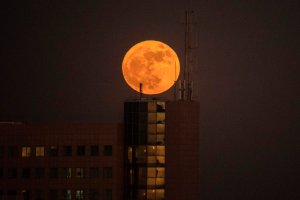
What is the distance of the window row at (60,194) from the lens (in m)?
108

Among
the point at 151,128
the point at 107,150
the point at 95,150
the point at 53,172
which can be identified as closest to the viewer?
the point at 107,150

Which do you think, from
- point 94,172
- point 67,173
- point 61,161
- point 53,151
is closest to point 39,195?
point 67,173

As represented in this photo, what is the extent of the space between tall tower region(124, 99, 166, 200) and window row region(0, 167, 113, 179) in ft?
13.5

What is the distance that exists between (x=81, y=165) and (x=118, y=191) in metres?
7.34

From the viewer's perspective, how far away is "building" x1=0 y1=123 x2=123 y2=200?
108 metres

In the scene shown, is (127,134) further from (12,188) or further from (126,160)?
(12,188)

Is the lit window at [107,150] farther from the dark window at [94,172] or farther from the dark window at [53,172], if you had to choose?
the dark window at [53,172]

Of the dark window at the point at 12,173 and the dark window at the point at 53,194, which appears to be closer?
the dark window at the point at 53,194

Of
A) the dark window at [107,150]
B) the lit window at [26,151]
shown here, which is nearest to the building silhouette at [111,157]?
the lit window at [26,151]

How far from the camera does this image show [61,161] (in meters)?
110

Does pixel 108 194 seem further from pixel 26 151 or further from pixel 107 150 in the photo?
pixel 26 151

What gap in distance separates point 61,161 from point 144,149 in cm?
1371

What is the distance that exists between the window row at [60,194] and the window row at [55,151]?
588 centimetres

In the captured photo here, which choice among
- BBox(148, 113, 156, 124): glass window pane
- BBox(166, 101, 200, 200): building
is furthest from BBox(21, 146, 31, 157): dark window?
BBox(166, 101, 200, 200): building
